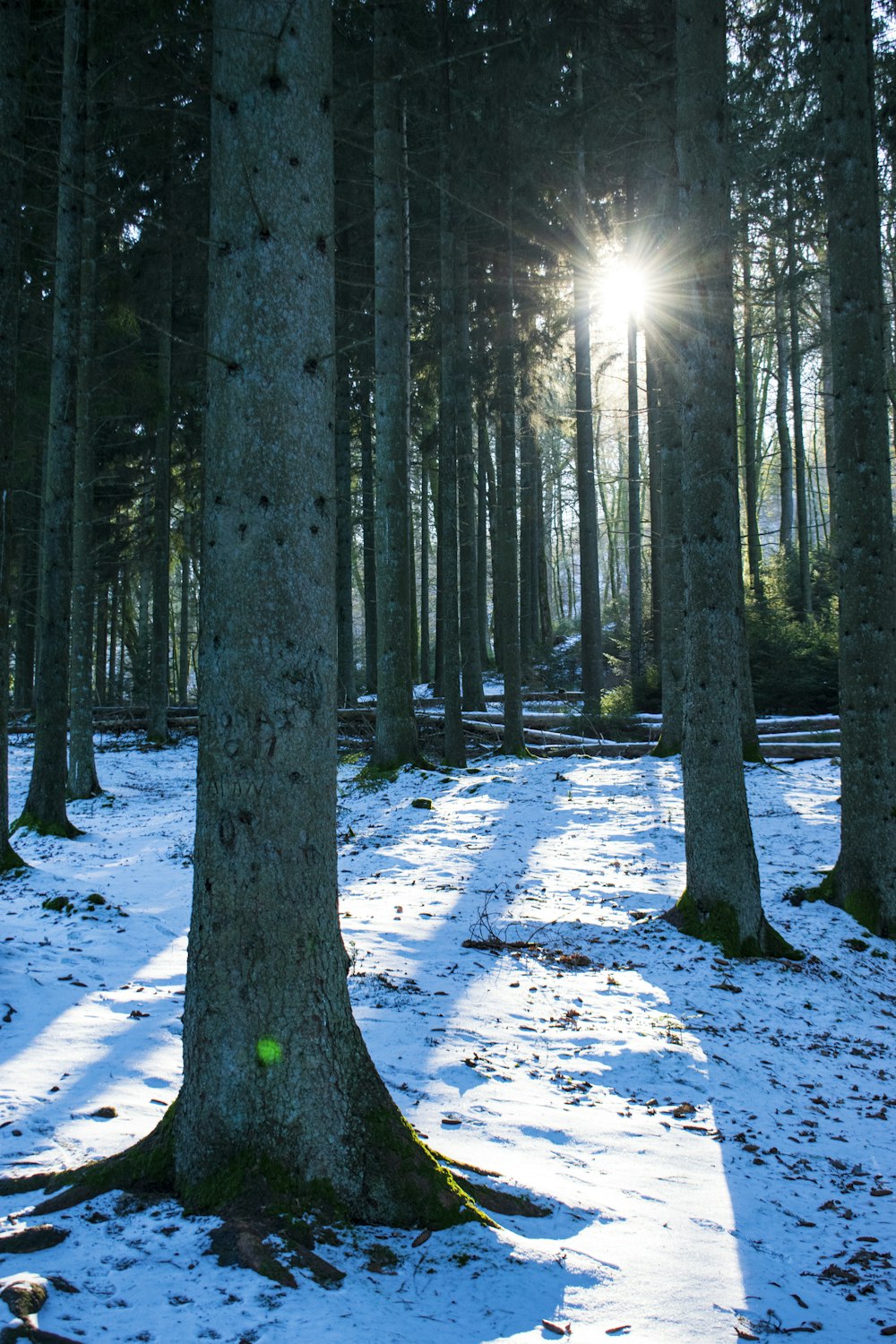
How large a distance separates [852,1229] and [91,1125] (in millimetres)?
2866

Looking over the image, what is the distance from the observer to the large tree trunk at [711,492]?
6.28m

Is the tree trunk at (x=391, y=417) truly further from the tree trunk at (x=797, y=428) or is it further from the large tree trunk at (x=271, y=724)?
the large tree trunk at (x=271, y=724)

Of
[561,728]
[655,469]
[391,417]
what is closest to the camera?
[391,417]

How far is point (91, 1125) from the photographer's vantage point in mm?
3334

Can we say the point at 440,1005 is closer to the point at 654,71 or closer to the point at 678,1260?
the point at 678,1260

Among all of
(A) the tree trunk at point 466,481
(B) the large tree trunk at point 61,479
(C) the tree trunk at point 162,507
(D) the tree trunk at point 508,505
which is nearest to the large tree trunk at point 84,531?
(B) the large tree trunk at point 61,479

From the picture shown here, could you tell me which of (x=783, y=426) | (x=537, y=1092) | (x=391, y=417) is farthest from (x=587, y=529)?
(x=537, y=1092)

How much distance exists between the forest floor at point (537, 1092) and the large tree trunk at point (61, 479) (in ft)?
3.89

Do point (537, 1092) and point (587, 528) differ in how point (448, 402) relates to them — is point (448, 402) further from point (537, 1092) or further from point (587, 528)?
point (537, 1092)

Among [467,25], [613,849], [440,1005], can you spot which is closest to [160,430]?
[467,25]

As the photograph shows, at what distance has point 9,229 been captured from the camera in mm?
6898

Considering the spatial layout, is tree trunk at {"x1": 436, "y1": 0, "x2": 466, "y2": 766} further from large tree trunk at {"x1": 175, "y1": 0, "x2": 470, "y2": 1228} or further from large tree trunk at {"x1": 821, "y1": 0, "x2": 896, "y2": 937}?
large tree trunk at {"x1": 175, "y1": 0, "x2": 470, "y2": 1228}

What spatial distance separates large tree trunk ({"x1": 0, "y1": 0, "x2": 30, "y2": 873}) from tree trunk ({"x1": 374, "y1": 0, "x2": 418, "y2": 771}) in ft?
17.1

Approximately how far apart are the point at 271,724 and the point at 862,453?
5.85 m
